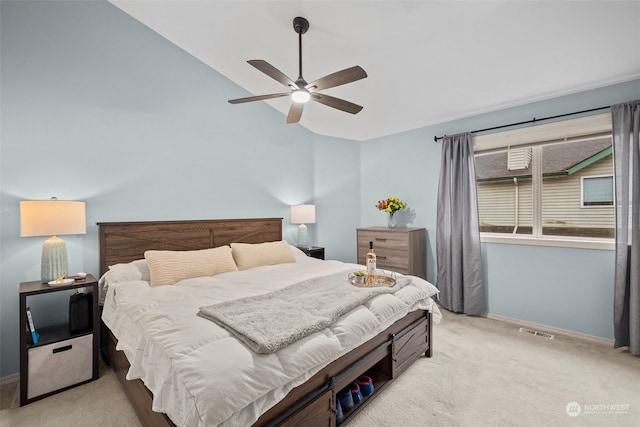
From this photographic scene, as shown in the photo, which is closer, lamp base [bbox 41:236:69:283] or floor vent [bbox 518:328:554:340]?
lamp base [bbox 41:236:69:283]

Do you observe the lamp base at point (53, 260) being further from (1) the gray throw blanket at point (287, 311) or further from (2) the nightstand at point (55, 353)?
(1) the gray throw blanket at point (287, 311)

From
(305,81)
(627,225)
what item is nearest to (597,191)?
(627,225)

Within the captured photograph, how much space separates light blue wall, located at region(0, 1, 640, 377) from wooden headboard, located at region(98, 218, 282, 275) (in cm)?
10

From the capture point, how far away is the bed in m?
1.11

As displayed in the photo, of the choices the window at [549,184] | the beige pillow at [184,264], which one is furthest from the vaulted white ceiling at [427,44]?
the beige pillow at [184,264]

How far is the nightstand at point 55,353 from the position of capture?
6.21 feet

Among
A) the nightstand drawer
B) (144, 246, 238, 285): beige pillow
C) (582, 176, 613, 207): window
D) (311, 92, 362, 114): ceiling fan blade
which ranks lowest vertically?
the nightstand drawer

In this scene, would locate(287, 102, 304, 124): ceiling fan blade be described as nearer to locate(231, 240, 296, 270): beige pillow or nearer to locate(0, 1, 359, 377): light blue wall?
locate(0, 1, 359, 377): light blue wall

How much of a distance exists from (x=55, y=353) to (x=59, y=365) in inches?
3.7

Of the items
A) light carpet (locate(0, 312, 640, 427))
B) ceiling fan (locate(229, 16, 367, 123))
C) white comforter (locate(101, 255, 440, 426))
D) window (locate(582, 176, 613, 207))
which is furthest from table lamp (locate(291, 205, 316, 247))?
window (locate(582, 176, 613, 207))

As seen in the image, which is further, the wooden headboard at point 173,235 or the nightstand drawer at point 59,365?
the wooden headboard at point 173,235

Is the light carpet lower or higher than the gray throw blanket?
lower

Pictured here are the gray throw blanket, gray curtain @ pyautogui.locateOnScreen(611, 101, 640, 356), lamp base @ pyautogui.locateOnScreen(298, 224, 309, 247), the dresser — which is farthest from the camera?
lamp base @ pyautogui.locateOnScreen(298, 224, 309, 247)

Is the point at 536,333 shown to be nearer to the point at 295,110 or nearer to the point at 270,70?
the point at 295,110
